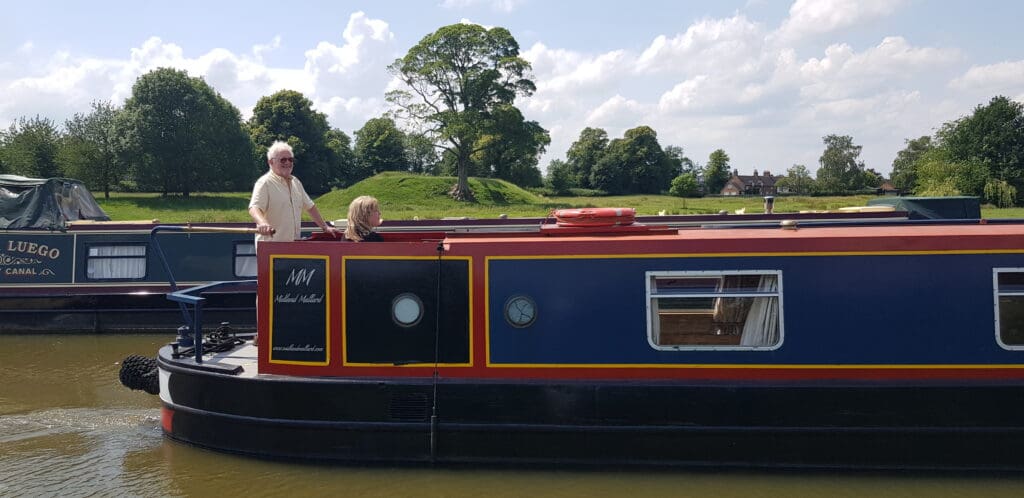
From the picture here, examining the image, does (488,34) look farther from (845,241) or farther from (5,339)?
(845,241)

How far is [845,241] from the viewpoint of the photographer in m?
5.52

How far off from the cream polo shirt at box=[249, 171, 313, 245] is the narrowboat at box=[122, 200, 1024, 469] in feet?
1.66

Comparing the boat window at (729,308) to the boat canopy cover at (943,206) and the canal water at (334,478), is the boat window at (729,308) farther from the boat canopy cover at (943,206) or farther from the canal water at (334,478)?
the boat canopy cover at (943,206)

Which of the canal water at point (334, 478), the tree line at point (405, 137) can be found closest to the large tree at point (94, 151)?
the tree line at point (405, 137)

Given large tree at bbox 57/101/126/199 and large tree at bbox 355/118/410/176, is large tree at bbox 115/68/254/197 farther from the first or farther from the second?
large tree at bbox 355/118/410/176

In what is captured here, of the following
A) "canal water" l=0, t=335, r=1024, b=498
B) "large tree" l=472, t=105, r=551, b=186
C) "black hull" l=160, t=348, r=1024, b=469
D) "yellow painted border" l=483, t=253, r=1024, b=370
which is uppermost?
"large tree" l=472, t=105, r=551, b=186

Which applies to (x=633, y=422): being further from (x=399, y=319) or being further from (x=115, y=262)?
(x=115, y=262)

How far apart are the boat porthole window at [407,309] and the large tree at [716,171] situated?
65.6 meters

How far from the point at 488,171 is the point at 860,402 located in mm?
54144

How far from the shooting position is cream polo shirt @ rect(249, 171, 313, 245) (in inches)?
245

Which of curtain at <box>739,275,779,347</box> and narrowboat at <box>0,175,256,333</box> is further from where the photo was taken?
narrowboat at <box>0,175,256,333</box>

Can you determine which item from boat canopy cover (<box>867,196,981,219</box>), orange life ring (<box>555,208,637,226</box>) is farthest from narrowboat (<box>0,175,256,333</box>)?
boat canopy cover (<box>867,196,981,219</box>)

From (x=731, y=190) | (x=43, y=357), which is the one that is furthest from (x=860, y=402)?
(x=731, y=190)

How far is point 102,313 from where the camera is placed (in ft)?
42.4
